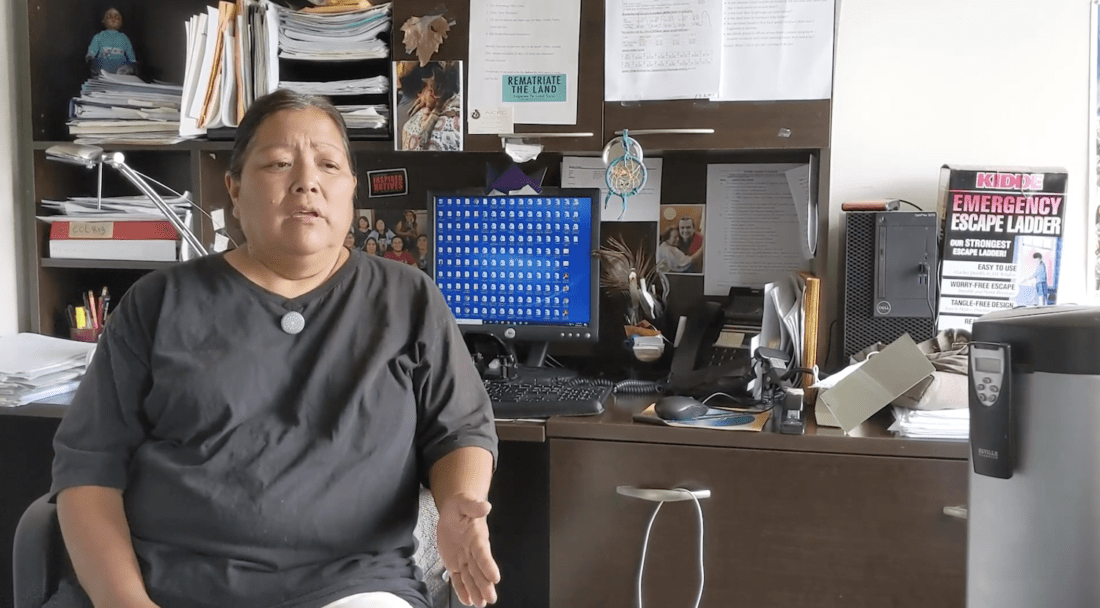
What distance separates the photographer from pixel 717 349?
69.5 inches

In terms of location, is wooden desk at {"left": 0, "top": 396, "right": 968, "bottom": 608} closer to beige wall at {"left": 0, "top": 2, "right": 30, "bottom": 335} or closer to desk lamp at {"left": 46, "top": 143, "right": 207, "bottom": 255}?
desk lamp at {"left": 46, "top": 143, "right": 207, "bottom": 255}

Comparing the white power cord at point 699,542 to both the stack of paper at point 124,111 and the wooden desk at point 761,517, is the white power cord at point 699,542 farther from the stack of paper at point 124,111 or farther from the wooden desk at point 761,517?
the stack of paper at point 124,111

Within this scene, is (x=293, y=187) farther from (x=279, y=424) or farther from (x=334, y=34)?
(x=334, y=34)

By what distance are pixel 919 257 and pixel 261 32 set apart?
4.87 ft

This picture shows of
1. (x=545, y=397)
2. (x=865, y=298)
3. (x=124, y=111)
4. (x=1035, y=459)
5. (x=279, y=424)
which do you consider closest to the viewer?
(x=1035, y=459)

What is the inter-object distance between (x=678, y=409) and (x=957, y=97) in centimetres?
102

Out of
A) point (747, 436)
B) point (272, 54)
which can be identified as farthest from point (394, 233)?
point (747, 436)

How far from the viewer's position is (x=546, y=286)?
6.12 feet

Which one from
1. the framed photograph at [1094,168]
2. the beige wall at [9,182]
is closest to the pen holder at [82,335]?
the beige wall at [9,182]

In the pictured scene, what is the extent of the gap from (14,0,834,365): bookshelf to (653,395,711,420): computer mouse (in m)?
0.43

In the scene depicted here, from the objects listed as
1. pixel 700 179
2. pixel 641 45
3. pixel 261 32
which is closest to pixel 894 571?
pixel 700 179

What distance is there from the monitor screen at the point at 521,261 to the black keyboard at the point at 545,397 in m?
0.18

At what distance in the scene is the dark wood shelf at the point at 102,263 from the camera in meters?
1.98

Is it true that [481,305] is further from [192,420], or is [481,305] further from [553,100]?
[192,420]
